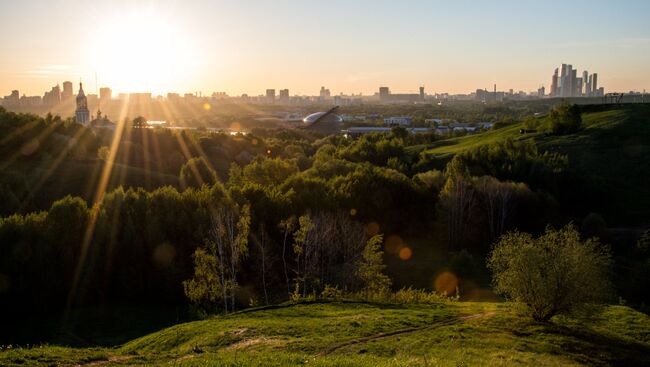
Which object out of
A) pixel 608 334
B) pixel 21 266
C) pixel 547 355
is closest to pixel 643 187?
pixel 608 334

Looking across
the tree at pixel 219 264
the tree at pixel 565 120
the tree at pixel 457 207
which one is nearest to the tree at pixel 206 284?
the tree at pixel 219 264

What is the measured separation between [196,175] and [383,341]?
50.2 m

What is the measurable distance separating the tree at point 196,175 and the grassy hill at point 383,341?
4025 centimetres

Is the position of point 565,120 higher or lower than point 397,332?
higher

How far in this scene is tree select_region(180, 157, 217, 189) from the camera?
66438mm

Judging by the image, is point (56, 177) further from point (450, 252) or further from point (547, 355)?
point (547, 355)

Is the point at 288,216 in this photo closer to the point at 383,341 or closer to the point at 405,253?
the point at 405,253

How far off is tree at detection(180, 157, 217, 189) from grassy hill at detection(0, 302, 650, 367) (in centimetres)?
4025

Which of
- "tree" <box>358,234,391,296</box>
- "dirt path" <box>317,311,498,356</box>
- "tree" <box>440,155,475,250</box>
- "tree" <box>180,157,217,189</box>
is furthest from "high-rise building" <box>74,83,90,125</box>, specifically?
"dirt path" <box>317,311,498,356</box>

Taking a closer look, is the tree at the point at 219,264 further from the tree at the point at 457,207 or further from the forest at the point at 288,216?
the tree at the point at 457,207

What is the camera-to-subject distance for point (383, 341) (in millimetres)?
21188

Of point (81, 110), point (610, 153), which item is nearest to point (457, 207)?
point (610, 153)

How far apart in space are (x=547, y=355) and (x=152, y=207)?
1246 inches

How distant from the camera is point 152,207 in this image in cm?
4256
